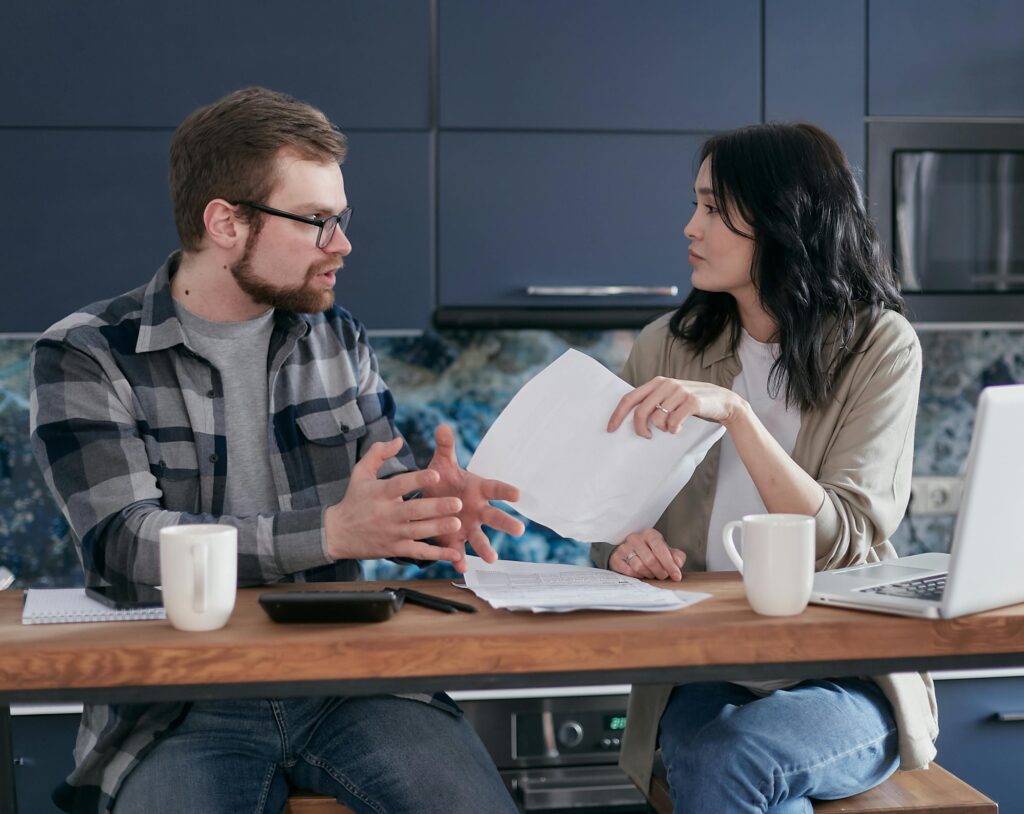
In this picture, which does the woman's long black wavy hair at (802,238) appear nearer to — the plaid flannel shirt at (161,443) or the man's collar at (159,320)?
the plaid flannel shirt at (161,443)

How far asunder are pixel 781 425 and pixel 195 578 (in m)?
1.01

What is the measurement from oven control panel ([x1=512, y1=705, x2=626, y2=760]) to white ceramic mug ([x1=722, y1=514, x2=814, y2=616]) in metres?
1.19

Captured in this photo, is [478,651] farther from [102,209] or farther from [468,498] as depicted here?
[102,209]

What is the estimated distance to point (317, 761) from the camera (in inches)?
61.0

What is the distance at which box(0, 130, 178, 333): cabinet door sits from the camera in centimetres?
245

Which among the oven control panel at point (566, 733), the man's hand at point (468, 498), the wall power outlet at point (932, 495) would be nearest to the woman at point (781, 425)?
the man's hand at point (468, 498)

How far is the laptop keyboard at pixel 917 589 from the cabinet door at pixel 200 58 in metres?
1.55

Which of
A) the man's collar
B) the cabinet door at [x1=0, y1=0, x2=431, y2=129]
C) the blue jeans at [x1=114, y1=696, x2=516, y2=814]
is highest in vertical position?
the cabinet door at [x1=0, y1=0, x2=431, y2=129]

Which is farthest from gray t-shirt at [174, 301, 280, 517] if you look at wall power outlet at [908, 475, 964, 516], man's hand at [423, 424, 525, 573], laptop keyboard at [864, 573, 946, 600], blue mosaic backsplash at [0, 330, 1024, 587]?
wall power outlet at [908, 475, 964, 516]

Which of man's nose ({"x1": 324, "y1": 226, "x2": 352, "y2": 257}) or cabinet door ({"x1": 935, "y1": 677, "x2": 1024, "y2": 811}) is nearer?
man's nose ({"x1": 324, "y1": 226, "x2": 352, "y2": 257})

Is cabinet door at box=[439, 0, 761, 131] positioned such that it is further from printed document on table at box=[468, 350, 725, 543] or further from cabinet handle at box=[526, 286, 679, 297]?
printed document on table at box=[468, 350, 725, 543]

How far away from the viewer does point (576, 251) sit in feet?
8.46

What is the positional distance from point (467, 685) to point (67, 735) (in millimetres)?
1432

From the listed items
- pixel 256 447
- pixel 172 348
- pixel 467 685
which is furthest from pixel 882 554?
pixel 172 348
